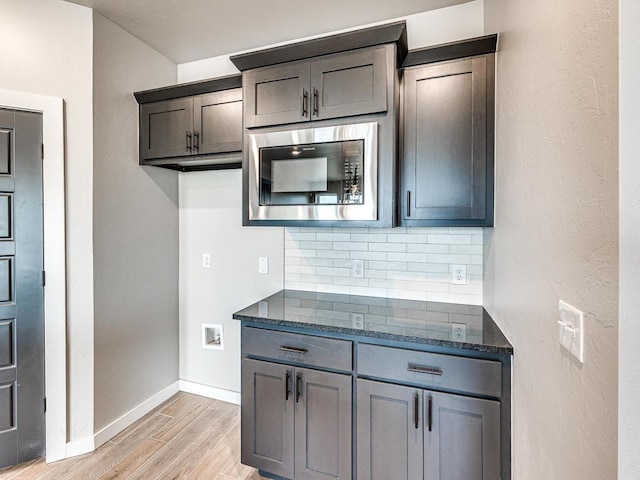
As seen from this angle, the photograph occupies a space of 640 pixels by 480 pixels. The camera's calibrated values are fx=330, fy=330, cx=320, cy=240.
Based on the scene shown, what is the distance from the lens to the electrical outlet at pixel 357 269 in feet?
7.38

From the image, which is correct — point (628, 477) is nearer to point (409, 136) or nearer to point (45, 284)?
point (409, 136)

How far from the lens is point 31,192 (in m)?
1.91

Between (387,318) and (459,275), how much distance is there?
0.60 metres

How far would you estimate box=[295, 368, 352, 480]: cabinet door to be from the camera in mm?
1623

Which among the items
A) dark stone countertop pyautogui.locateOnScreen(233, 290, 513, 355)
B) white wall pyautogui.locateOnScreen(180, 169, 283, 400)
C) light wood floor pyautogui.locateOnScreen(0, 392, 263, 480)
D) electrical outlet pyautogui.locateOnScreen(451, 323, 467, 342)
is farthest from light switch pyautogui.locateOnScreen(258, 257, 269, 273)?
electrical outlet pyautogui.locateOnScreen(451, 323, 467, 342)

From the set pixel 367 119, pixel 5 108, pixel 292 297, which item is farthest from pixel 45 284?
pixel 367 119

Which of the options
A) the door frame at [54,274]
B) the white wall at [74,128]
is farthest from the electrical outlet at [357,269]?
the door frame at [54,274]

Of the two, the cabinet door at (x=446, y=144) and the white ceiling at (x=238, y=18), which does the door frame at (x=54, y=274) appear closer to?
the white ceiling at (x=238, y=18)

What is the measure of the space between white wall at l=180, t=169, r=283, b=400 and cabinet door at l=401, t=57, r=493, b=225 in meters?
1.10

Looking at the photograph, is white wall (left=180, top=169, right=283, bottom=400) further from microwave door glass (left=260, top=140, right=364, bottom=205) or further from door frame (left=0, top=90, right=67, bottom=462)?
door frame (left=0, top=90, right=67, bottom=462)

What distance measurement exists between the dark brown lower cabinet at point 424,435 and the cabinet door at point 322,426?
0.08 metres

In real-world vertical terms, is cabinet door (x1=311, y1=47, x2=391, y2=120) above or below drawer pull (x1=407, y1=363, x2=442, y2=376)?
above

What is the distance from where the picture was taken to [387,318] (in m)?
1.75

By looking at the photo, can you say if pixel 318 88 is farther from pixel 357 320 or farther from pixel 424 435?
pixel 424 435
